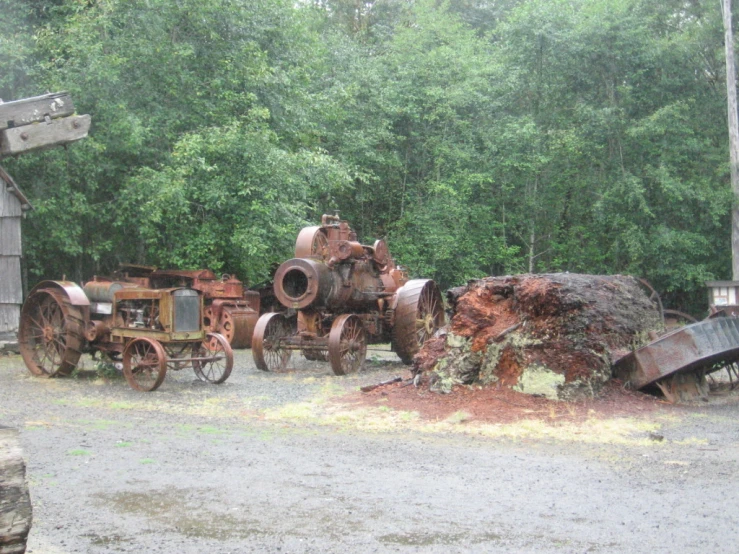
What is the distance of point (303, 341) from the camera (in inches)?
578

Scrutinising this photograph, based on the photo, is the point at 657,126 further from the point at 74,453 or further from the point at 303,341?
the point at 74,453

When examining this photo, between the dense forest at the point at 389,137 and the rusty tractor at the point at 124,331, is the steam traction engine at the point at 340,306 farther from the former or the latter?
the dense forest at the point at 389,137

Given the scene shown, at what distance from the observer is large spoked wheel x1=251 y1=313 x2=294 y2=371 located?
14.6 metres

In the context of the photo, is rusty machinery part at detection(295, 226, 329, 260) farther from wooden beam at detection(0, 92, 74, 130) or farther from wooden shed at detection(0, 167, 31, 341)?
wooden beam at detection(0, 92, 74, 130)

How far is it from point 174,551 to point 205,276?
1425 cm

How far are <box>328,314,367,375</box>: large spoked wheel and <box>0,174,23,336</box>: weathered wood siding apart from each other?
7.06 m

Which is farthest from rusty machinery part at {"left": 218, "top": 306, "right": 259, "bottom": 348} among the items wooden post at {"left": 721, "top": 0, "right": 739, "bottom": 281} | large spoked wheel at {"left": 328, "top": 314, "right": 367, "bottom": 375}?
wooden post at {"left": 721, "top": 0, "right": 739, "bottom": 281}

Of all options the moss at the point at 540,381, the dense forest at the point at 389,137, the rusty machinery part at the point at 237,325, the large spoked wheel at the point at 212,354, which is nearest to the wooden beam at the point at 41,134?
the moss at the point at 540,381

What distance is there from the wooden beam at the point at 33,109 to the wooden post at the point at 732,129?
23.3 m

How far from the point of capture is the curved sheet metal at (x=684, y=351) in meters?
10.1

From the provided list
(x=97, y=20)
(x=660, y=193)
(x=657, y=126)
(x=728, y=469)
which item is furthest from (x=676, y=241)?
(x=728, y=469)

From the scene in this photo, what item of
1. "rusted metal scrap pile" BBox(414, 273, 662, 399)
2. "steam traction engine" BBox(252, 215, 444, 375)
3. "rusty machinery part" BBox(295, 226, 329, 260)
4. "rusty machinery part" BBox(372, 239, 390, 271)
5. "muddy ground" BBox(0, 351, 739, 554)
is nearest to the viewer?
"muddy ground" BBox(0, 351, 739, 554)

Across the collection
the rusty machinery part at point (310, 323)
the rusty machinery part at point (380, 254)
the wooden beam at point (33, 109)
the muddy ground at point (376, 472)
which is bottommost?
the muddy ground at point (376, 472)

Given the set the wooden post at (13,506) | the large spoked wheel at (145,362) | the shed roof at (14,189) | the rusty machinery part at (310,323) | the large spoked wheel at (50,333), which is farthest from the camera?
the shed roof at (14,189)
